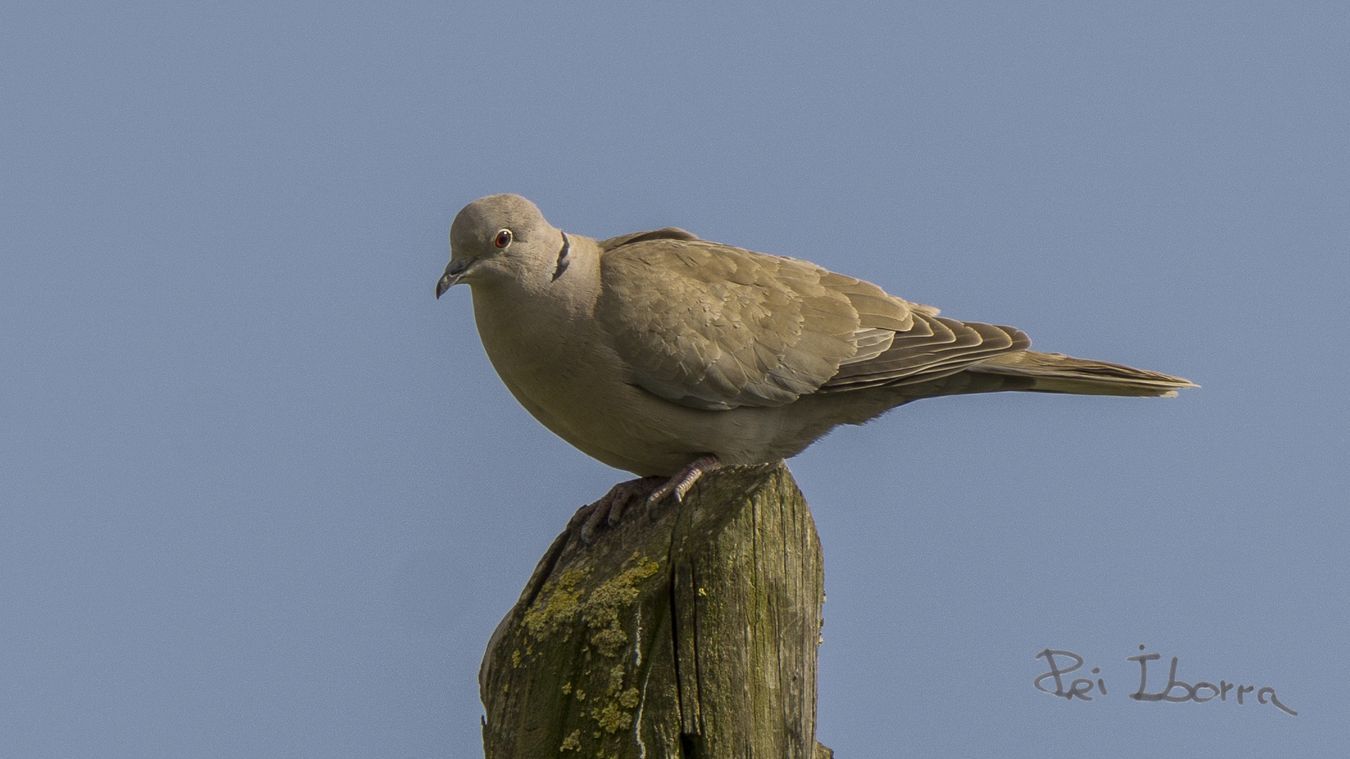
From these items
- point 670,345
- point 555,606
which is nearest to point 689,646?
point 555,606

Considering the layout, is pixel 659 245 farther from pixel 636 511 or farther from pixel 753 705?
pixel 753 705

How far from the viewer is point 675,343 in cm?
600

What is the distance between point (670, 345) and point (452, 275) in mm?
919

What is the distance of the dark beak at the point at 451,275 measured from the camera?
5.84 m

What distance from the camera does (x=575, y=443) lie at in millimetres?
6168

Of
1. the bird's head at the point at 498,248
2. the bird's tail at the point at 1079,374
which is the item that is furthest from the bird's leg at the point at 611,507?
the bird's tail at the point at 1079,374

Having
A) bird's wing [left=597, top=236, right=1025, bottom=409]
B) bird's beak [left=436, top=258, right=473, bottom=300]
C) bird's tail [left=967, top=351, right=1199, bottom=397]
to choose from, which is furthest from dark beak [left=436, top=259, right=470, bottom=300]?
bird's tail [left=967, top=351, right=1199, bottom=397]

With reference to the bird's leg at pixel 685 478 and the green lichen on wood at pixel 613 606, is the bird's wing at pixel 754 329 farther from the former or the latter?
the green lichen on wood at pixel 613 606

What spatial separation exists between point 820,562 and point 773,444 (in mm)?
2277

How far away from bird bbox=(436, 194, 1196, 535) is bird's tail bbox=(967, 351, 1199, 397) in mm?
251

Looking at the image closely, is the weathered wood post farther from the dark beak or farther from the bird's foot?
the dark beak

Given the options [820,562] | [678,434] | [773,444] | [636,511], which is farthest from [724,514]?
[773,444]

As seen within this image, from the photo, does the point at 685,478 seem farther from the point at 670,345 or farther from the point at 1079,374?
the point at 1079,374

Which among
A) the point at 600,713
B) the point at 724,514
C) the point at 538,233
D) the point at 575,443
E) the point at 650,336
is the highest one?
the point at 538,233
